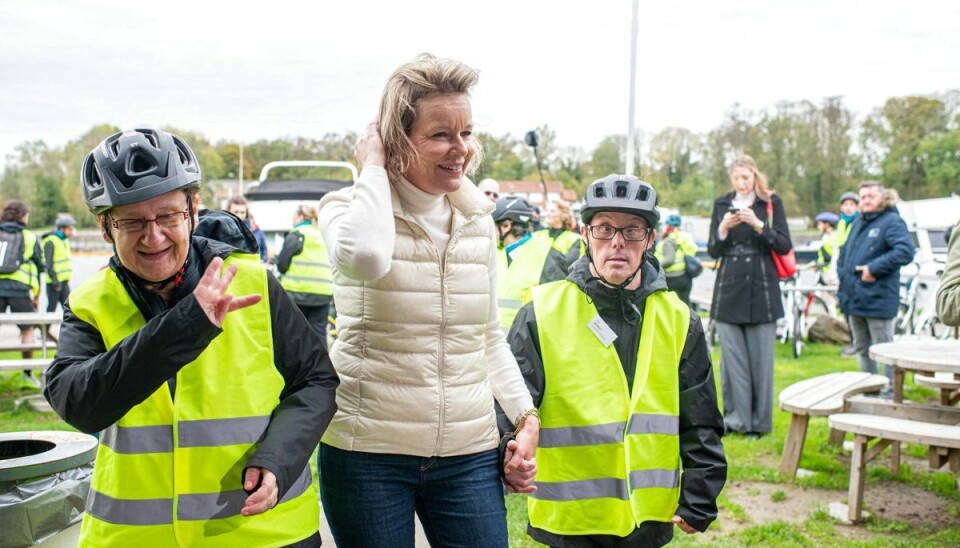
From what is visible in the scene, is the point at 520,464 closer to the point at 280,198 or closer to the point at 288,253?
the point at 288,253

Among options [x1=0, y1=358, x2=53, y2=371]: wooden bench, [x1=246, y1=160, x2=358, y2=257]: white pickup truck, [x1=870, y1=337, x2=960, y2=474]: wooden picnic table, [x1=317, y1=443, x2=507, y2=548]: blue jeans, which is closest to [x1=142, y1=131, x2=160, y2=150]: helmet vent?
[x1=317, y1=443, x2=507, y2=548]: blue jeans

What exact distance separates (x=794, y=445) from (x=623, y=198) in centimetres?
407

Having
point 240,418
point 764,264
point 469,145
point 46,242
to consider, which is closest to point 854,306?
point 764,264

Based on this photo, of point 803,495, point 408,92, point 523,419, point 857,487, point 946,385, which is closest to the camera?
point 408,92

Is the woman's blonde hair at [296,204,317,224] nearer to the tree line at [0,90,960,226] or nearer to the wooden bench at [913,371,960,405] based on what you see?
the wooden bench at [913,371,960,405]

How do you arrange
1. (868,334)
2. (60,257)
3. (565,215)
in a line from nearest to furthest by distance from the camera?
(565,215), (868,334), (60,257)

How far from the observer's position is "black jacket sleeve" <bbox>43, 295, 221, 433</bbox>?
65.7 inches

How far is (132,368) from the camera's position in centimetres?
167

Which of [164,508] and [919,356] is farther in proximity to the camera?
[919,356]

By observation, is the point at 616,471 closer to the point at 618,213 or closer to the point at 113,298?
the point at 618,213

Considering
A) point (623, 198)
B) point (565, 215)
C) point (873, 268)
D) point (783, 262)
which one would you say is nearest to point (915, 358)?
point (783, 262)

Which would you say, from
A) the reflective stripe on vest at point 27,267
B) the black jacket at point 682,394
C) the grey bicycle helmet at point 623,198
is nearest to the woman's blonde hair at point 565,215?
the grey bicycle helmet at point 623,198

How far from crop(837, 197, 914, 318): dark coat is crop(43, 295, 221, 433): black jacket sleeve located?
7.93m

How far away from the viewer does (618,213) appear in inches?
116
